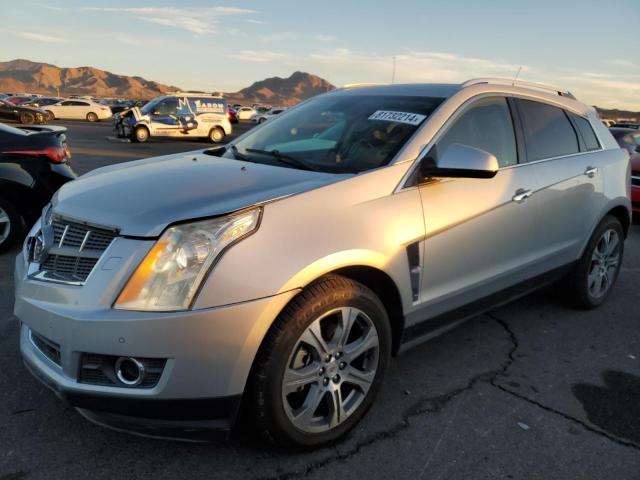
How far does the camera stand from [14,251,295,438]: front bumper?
208 cm

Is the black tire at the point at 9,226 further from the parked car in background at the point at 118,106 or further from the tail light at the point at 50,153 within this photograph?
the parked car in background at the point at 118,106

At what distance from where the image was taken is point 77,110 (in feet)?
124

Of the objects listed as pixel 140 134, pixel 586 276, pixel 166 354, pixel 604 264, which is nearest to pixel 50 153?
pixel 166 354

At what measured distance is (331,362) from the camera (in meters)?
2.54

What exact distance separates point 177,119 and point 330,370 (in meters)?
21.7

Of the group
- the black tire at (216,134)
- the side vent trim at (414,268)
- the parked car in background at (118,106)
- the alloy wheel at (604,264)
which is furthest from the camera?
the parked car in background at (118,106)

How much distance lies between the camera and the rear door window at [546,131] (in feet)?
12.2

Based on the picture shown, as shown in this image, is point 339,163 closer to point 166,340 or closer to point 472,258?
point 472,258

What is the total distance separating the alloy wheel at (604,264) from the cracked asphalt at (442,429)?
2.46ft

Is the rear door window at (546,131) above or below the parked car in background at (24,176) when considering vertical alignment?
above

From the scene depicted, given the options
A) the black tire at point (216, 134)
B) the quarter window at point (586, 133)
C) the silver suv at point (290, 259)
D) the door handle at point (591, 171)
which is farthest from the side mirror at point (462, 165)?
the black tire at point (216, 134)

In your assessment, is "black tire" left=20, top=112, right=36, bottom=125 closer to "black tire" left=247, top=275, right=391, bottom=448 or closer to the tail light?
the tail light

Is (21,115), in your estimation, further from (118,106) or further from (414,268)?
(414,268)

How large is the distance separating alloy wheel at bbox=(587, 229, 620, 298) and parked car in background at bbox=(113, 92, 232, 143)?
786 inches
